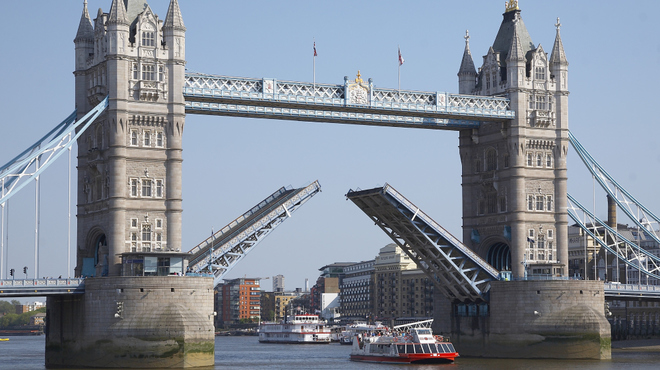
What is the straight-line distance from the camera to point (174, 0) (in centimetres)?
7538

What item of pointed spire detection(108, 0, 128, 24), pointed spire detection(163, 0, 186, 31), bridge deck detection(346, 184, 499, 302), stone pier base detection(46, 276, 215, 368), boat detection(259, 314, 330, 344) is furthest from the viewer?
boat detection(259, 314, 330, 344)

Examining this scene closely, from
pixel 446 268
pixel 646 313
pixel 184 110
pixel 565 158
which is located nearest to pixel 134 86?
pixel 184 110

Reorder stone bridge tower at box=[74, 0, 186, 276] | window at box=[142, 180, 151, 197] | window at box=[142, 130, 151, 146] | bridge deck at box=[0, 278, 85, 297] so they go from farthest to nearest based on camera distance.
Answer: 1. window at box=[142, 130, 151, 146]
2. window at box=[142, 180, 151, 197]
3. stone bridge tower at box=[74, 0, 186, 276]
4. bridge deck at box=[0, 278, 85, 297]

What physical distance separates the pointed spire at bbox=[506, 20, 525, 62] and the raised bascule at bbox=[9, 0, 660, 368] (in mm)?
102

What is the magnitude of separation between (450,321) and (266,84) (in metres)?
24.3

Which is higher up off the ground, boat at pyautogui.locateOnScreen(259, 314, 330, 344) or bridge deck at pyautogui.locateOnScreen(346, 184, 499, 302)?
bridge deck at pyautogui.locateOnScreen(346, 184, 499, 302)

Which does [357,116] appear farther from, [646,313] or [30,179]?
[646,313]

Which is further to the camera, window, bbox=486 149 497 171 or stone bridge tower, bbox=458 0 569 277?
window, bbox=486 149 497 171

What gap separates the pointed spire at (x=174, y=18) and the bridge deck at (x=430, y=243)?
16.8 m

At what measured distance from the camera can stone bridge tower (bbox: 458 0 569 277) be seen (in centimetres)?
8581

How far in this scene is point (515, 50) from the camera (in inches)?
3413

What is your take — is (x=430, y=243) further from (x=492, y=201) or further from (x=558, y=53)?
(x=558, y=53)

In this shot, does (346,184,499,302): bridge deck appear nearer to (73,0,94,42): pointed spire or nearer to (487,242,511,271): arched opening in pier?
(487,242,511,271): arched opening in pier

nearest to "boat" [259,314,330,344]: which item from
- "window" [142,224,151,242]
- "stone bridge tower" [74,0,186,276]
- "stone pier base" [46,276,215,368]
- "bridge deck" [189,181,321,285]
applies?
"bridge deck" [189,181,321,285]
